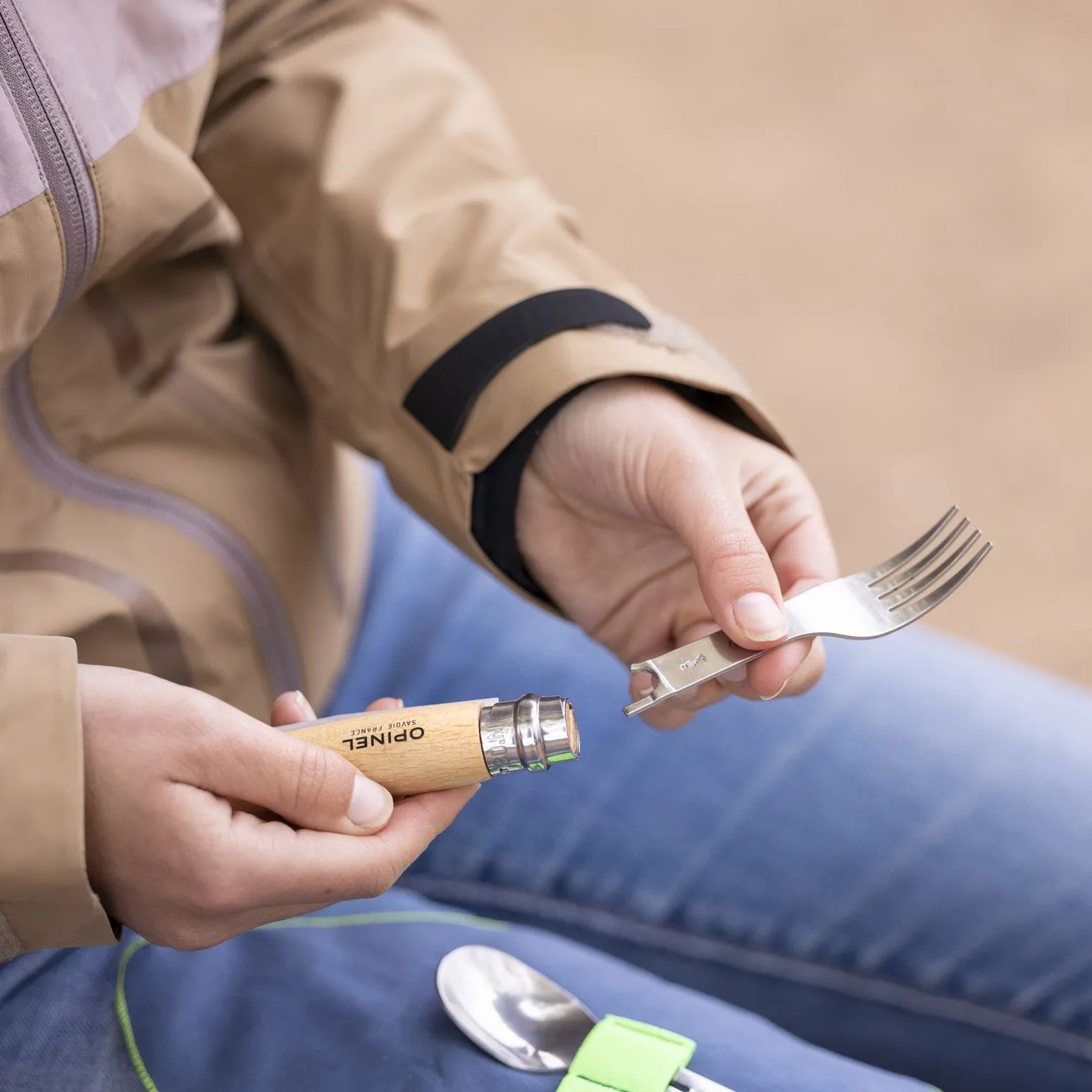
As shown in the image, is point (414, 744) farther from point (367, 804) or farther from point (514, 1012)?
point (514, 1012)

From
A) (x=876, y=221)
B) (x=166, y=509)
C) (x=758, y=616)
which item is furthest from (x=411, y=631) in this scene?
(x=876, y=221)

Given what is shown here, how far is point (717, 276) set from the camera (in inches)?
70.3

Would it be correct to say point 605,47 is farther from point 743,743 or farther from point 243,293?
point 743,743

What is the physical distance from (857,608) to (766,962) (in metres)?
0.25

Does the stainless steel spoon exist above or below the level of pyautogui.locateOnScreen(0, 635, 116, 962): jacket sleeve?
below

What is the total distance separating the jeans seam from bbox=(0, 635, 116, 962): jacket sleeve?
31 cm

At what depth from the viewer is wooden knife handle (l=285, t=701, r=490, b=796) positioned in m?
0.50

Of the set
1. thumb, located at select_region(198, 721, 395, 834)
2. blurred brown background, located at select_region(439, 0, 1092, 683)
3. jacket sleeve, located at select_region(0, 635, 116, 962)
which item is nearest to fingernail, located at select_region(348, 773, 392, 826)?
thumb, located at select_region(198, 721, 395, 834)

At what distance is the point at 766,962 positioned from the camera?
28.0 inches

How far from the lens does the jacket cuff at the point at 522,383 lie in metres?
0.63

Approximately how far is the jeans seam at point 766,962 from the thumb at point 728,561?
252 mm

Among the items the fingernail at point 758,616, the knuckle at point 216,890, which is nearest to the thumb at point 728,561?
the fingernail at point 758,616

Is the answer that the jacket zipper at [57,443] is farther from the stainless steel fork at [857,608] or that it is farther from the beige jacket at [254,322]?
the stainless steel fork at [857,608]

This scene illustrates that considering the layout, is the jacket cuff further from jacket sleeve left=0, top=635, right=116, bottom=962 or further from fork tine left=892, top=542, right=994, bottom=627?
jacket sleeve left=0, top=635, right=116, bottom=962
